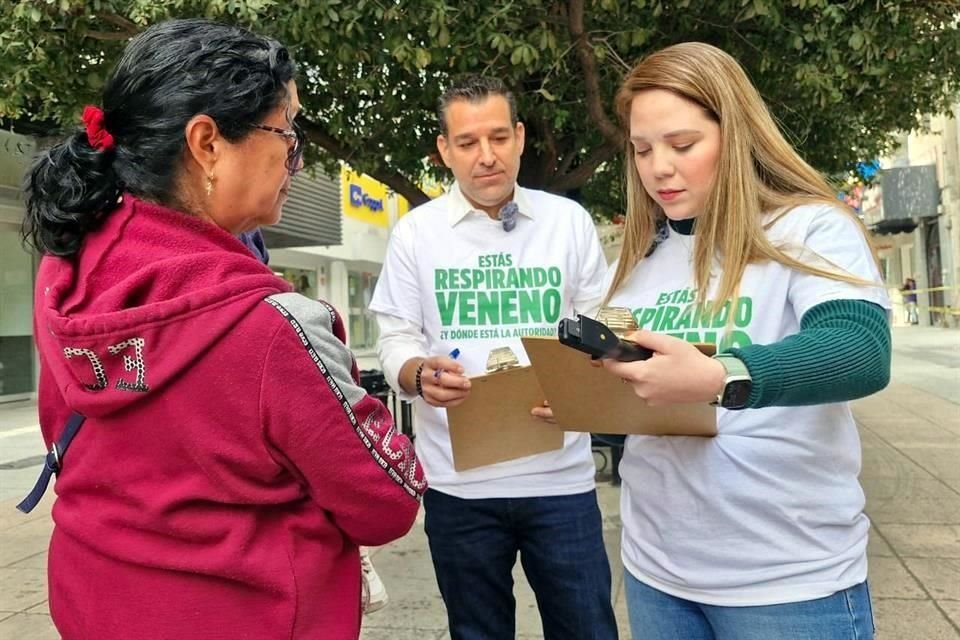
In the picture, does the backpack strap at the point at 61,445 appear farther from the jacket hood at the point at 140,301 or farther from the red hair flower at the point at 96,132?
the red hair flower at the point at 96,132

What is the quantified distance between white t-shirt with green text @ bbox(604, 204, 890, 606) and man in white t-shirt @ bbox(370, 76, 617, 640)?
31.6 inches

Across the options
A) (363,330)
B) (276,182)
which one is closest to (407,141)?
(276,182)

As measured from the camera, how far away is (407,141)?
264 inches

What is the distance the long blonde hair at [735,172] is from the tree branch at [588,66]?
3.23 meters

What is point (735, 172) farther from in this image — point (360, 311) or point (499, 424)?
point (360, 311)

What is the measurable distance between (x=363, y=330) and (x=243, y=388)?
26.2 metres

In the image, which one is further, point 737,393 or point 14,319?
point 14,319

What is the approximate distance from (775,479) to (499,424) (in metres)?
0.82

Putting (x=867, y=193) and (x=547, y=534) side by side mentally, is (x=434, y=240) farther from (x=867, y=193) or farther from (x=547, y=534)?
(x=867, y=193)

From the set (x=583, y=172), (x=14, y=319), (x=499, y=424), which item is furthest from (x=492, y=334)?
(x=14, y=319)

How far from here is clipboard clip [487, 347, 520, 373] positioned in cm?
204

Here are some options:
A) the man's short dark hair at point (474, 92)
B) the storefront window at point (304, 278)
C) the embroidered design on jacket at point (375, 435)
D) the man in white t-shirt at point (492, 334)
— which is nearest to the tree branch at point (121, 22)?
the man's short dark hair at point (474, 92)

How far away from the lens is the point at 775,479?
138cm

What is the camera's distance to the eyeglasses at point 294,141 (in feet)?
4.22
